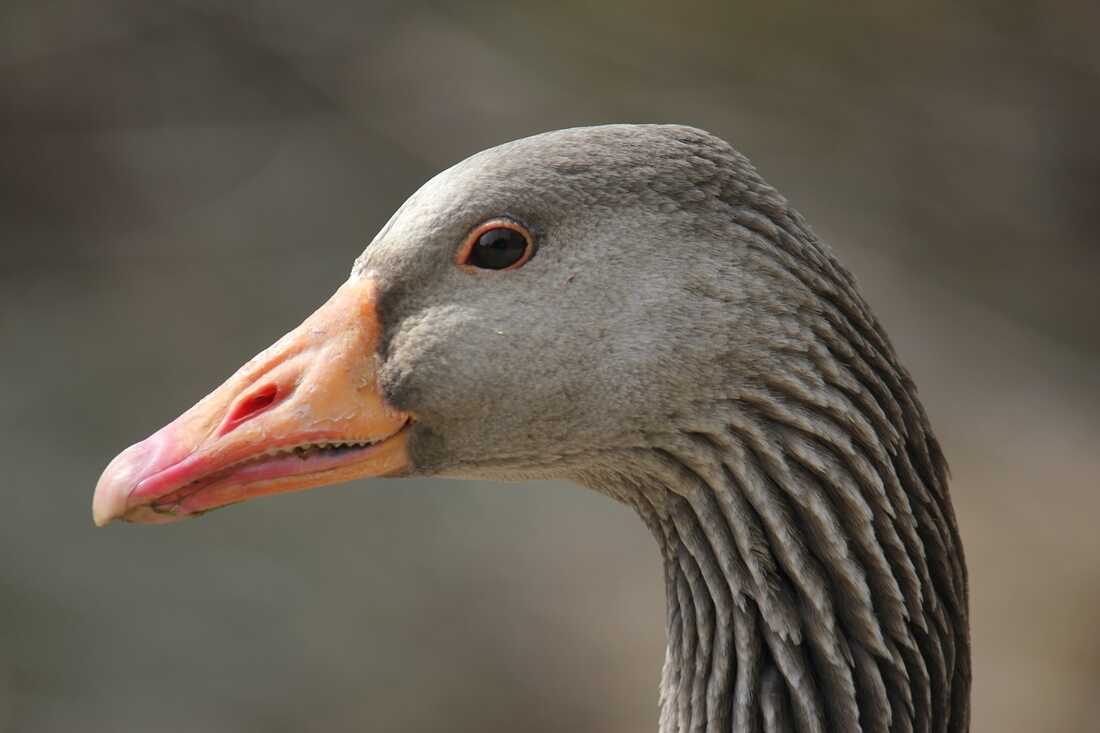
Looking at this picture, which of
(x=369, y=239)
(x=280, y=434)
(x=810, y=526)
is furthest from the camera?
(x=369, y=239)

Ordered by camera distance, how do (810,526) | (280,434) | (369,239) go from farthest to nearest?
(369,239) → (810,526) → (280,434)

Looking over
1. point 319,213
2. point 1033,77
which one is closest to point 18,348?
point 319,213

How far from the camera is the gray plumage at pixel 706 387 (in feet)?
10.2

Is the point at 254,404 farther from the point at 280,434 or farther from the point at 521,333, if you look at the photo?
the point at 521,333

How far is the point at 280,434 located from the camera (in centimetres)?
305

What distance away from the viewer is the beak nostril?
3098 millimetres

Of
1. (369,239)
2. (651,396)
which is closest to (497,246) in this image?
(651,396)

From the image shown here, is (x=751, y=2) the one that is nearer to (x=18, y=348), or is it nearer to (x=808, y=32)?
(x=808, y=32)

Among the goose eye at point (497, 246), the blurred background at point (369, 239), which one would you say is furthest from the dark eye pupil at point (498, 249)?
the blurred background at point (369, 239)

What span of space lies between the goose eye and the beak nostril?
1.83 feet

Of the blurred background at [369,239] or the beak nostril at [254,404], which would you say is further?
the blurred background at [369,239]

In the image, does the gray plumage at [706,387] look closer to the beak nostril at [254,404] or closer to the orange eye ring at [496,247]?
the orange eye ring at [496,247]

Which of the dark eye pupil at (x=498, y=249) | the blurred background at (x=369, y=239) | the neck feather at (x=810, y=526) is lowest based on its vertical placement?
the neck feather at (x=810, y=526)

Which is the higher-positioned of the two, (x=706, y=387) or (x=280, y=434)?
(x=706, y=387)
